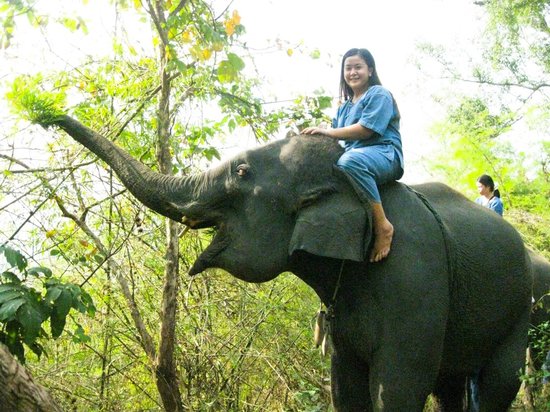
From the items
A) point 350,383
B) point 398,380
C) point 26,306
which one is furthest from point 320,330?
point 26,306

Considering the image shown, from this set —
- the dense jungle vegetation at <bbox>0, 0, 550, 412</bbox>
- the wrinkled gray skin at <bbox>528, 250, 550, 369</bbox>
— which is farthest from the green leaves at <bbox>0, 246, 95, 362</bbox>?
the wrinkled gray skin at <bbox>528, 250, 550, 369</bbox>

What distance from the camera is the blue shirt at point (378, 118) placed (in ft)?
13.2

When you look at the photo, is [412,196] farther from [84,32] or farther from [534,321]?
[534,321]

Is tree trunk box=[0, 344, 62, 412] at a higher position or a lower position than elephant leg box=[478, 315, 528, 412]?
lower

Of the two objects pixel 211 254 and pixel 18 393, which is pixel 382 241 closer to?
pixel 211 254

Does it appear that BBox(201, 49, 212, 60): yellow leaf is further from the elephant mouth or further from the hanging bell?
the hanging bell

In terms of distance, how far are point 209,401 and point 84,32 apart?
9.67ft

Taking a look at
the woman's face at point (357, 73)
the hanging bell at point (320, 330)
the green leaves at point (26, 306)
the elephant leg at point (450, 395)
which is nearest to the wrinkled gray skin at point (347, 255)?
the hanging bell at point (320, 330)

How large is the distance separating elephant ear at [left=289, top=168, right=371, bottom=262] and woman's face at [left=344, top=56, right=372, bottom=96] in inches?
24.5

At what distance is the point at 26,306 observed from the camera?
4035 millimetres

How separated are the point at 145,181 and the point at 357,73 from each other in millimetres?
1326

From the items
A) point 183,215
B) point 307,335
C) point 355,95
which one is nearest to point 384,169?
point 355,95

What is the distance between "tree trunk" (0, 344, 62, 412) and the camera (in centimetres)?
260

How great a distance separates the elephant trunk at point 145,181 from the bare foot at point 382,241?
1.00 metres
